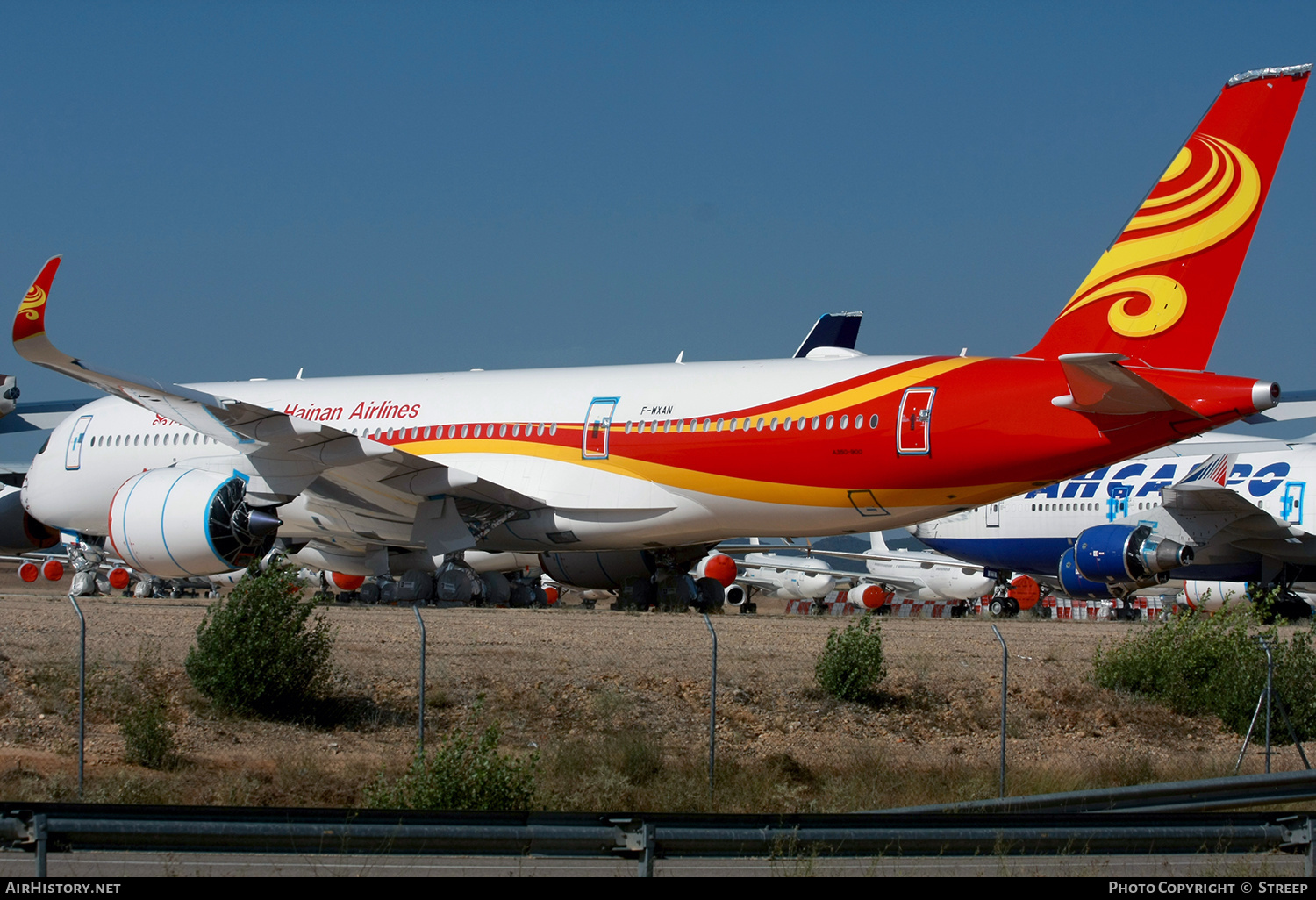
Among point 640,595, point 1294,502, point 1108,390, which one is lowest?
point 640,595

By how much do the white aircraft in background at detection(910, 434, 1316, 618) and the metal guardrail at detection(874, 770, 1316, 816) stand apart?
48.9 ft

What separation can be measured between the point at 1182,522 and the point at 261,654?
68.2 ft

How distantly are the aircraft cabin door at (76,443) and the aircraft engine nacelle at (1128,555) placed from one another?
18427 millimetres

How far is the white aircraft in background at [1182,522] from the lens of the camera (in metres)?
25.2

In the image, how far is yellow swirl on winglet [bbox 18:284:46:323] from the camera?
47.9 ft

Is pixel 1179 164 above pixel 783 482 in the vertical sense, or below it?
above

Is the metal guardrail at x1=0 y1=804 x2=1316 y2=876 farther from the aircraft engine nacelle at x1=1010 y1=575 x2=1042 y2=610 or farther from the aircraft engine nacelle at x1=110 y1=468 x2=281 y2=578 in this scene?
the aircraft engine nacelle at x1=1010 y1=575 x2=1042 y2=610

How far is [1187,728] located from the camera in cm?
1367

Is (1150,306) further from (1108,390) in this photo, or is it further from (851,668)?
(851,668)

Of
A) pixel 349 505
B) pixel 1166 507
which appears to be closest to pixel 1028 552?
pixel 1166 507

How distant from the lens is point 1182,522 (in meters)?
26.7

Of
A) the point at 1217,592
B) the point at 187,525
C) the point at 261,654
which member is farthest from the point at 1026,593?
the point at 261,654

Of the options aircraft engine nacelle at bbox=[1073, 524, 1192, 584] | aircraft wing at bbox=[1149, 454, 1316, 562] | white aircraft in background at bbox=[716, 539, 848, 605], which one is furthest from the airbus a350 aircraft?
white aircraft in background at bbox=[716, 539, 848, 605]

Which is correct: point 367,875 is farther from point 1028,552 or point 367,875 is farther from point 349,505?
point 1028,552
